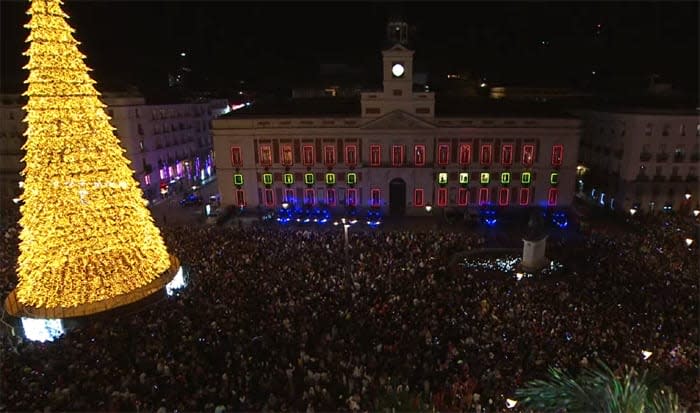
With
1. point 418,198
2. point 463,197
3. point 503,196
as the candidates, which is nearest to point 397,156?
point 418,198

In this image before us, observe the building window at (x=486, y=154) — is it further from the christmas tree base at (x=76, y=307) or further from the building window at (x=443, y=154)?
the christmas tree base at (x=76, y=307)

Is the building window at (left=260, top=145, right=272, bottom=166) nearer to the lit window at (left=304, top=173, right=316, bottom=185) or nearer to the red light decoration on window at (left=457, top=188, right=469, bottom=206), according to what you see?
the lit window at (left=304, top=173, right=316, bottom=185)

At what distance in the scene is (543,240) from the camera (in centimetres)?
2600

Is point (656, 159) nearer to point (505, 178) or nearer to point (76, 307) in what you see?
point (505, 178)

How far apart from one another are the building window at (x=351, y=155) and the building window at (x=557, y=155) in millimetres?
17387

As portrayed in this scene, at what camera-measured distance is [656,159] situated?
122 ft

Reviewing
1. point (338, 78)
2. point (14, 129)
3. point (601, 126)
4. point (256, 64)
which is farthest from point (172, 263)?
point (256, 64)

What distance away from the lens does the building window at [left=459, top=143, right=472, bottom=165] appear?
39.5m

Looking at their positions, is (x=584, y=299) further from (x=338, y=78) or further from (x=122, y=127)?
(x=338, y=78)

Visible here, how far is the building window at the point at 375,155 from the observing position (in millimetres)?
40031

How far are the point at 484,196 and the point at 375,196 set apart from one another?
9802 millimetres

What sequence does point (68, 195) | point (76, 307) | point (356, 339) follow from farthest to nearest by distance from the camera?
point (76, 307), point (68, 195), point (356, 339)

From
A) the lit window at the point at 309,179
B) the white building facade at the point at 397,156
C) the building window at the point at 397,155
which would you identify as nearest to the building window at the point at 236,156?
the white building facade at the point at 397,156

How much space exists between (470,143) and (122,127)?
31.7 meters
